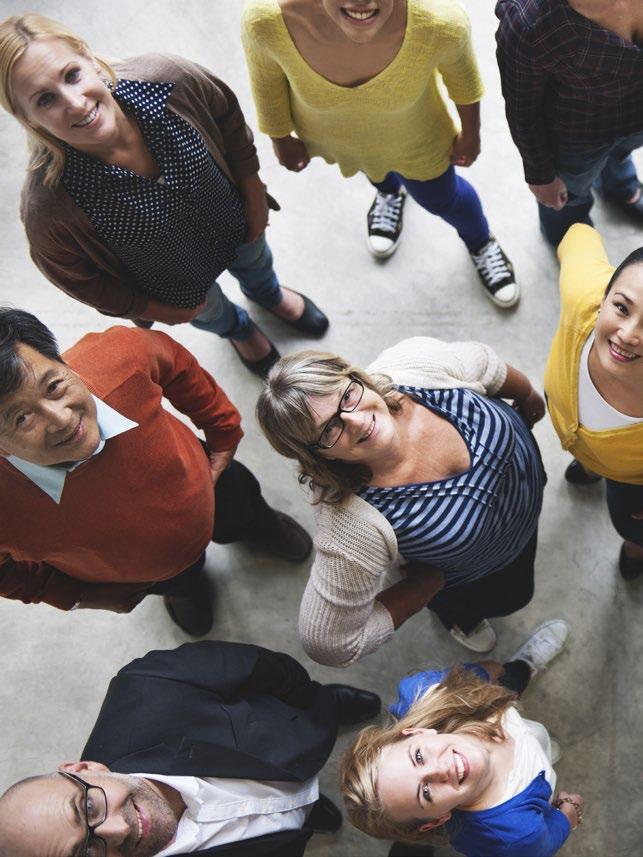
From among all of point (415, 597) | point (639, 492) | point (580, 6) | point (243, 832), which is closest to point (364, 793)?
point (243, 832)

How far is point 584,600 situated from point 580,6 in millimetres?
2016

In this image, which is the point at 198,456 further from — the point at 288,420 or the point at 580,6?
the point at 580,6

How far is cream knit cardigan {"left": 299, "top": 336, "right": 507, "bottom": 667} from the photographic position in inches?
74.7

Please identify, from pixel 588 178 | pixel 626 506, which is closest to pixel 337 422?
pixel 626 506

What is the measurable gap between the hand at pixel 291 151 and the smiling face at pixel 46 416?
1.18 meters

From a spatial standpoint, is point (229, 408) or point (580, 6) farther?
point (229, 408)

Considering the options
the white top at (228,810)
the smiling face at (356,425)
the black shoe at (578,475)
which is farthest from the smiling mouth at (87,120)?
the black shoe at (578,475)

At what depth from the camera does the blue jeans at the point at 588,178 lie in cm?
233

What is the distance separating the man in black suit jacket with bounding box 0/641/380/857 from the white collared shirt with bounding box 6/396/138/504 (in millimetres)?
545

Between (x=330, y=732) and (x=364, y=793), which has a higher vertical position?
(x=364, y=793)

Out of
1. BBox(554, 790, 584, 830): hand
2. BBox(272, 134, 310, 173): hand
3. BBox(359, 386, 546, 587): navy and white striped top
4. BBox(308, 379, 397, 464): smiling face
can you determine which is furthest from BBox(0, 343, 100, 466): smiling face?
BBox(554, 790, 584, 830): hand

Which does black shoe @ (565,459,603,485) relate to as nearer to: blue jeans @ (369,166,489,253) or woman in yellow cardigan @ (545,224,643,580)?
woman in yellow cardigan @ (545,224,643,580)

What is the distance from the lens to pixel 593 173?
8.14ft

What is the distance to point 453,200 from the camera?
9.29 ft
